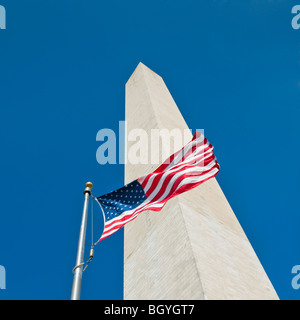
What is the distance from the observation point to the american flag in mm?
8930

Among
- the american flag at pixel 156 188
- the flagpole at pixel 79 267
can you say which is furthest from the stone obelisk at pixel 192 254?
the flagpole at pixel 79 267

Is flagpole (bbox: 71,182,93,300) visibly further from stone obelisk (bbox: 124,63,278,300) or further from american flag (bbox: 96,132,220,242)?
stone obelisk (bbox: 124,63,278,300)

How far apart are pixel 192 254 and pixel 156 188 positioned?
5.58 feet

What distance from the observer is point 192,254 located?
365 inches

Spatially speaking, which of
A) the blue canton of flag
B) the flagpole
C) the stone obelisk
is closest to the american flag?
the blue canton of flag

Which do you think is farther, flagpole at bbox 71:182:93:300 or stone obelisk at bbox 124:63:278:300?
stone obelisk at bbox 124:63:278:300

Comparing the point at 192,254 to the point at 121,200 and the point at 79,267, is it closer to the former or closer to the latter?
the point at 121,200

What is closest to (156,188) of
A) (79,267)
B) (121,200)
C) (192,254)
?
(121,200)

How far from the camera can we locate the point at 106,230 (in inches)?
338

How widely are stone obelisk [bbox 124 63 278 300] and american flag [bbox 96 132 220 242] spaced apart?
1.38m
